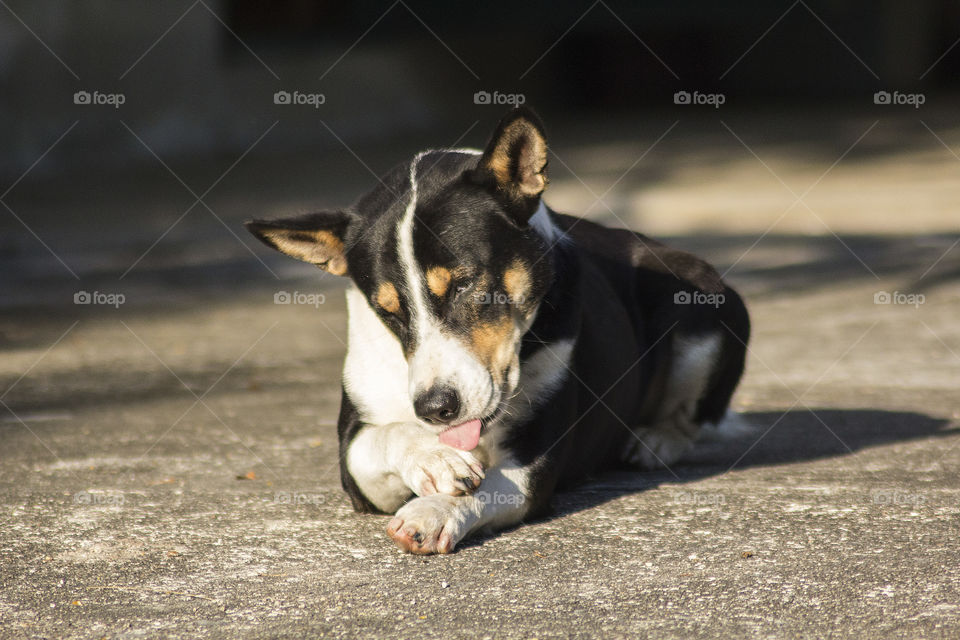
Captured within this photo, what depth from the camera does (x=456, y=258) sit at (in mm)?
3760

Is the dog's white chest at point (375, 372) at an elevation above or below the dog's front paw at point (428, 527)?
above

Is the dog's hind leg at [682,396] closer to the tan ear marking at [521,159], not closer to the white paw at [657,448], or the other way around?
the white paw at [657,448]

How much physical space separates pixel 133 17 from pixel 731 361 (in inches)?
526

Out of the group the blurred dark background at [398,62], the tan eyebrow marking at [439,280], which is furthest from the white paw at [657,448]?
the blurred dark background at [398,62]

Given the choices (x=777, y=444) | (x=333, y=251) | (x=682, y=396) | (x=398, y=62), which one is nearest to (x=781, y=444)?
(x=777, y=444)

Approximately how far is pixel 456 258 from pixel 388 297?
248 millimetres

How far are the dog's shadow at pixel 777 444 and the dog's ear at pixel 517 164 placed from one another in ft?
3.34

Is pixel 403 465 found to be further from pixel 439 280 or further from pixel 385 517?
pixel 439 280

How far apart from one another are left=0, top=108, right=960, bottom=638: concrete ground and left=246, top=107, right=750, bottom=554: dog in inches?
6.2

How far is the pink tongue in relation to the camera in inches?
146

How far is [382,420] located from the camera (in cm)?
398

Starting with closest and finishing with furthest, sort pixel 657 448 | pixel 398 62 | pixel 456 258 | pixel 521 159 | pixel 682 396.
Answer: pixel 456 258 → pixel 521 159 → pixel 657 448 → pixel 682 396 → pixel 398 62

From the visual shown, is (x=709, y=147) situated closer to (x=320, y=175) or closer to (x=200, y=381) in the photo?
(x=320, y=175)

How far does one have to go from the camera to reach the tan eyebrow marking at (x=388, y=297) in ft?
12.5
